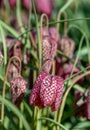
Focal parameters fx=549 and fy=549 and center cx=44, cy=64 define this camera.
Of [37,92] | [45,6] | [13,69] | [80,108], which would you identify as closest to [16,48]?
[13,69]

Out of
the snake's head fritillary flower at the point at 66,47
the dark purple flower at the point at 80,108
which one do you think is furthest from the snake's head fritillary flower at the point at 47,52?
the snake's head fritillary flower at the point at 66,47

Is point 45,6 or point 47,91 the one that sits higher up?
point 45,6

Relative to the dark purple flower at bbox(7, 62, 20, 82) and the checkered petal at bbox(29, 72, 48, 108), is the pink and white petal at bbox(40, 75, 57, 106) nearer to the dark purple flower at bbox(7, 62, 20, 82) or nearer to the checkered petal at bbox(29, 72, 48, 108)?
the checkered petal at bbox(29, 72, 48, 108)

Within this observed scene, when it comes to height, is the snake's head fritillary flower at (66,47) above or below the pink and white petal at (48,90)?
above

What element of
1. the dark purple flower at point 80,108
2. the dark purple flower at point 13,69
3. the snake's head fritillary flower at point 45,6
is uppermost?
the snake's head fritillary flower at point 45,6

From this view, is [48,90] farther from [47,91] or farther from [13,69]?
[13,69]

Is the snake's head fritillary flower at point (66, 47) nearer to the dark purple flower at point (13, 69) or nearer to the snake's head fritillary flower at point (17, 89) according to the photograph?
the dark purple flower at point (13, 69)

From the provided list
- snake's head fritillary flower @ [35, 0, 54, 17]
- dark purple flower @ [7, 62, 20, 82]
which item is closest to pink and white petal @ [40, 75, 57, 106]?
dark purple flower @ [7, 62, 20, 82]

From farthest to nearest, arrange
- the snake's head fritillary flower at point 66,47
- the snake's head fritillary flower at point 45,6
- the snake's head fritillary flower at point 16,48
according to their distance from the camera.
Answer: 1. the snake's head fritillary flower at point 45,6
2. the snake's head fritillary flower at point 66,47
3. the snake's head fritillary flower at point 16,48
